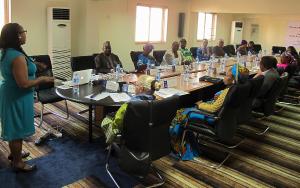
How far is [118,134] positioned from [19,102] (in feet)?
3.11

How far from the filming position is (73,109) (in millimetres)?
4977

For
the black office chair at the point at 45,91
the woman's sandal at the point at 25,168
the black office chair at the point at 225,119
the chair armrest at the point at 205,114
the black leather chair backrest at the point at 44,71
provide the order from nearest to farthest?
the woman's sandal at the point at 25,168 < the black office chair at the point at 225,119 < the chair armrest at the point at 205,114 < the black office chair at the point at 45,91 < the black leather chair backrest at the point at 44,71

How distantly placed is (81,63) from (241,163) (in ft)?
10.0

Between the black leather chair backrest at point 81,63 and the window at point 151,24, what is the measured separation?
340 centimetres

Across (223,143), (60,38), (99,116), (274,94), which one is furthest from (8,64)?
(60,38)

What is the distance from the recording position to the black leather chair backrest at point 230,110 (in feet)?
9.66

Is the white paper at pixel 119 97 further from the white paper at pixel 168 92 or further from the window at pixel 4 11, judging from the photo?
the window at pixel 4 11

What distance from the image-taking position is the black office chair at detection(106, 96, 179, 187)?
2240mm

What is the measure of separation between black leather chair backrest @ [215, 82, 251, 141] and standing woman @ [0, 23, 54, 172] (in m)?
1.73

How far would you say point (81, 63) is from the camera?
5.09 meters

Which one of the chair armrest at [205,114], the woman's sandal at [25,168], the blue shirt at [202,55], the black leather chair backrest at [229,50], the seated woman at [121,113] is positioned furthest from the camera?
the black leather chair backrest at [229,50]

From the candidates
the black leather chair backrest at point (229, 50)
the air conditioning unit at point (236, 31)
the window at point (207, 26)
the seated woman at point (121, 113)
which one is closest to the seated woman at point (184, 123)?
the seated woman at point (121, 113)

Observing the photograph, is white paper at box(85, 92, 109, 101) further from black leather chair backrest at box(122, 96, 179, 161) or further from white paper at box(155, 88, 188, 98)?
black leather chair backrest at box(122, 96, 179, 161)

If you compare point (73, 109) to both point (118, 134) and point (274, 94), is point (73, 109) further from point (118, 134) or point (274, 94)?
point (274, 94)
